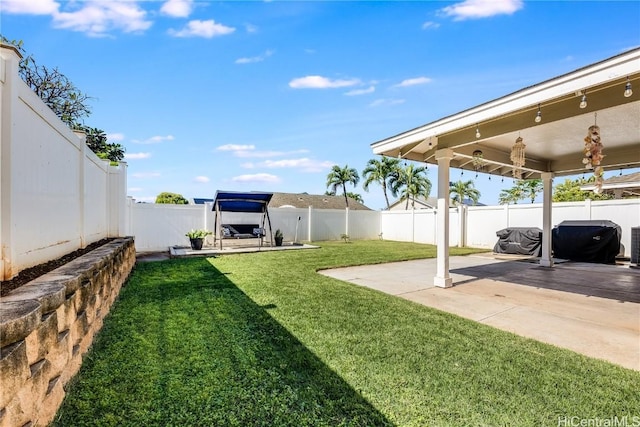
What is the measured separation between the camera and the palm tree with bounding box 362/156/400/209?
1015 inches

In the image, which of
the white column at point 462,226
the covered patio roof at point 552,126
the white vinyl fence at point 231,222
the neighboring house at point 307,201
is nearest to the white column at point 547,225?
the covered patio roof at point 552,126

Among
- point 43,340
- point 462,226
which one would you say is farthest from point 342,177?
point 43,340

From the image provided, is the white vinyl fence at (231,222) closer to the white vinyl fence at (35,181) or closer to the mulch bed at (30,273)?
the white vinyl fence at (35,181)

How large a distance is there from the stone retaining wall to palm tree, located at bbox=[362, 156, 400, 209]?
24542 millimetres

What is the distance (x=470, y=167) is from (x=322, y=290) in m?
5.33

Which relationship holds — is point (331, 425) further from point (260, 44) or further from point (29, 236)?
point (260, 44)

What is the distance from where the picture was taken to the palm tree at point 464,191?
32031 mm

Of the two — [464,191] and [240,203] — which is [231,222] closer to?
[240,203]

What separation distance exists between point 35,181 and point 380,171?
24.9 m

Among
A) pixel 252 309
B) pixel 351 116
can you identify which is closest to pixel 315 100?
pixel 351 116

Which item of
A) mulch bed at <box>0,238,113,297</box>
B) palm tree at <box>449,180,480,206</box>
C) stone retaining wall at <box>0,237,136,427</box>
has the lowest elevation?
stone retaining wall at <box>0,237,136,427</box>

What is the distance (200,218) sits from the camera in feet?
39.1

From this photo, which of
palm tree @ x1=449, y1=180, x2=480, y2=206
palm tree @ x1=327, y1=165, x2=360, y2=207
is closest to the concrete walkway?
palm tree @ x1=327, y1=165, x2=360, y2=207

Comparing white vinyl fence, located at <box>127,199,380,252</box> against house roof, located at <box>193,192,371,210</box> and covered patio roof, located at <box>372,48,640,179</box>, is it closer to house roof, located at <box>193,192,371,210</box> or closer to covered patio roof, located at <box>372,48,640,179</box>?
covered patio roof, located at <box>372,48,640,179</box>
